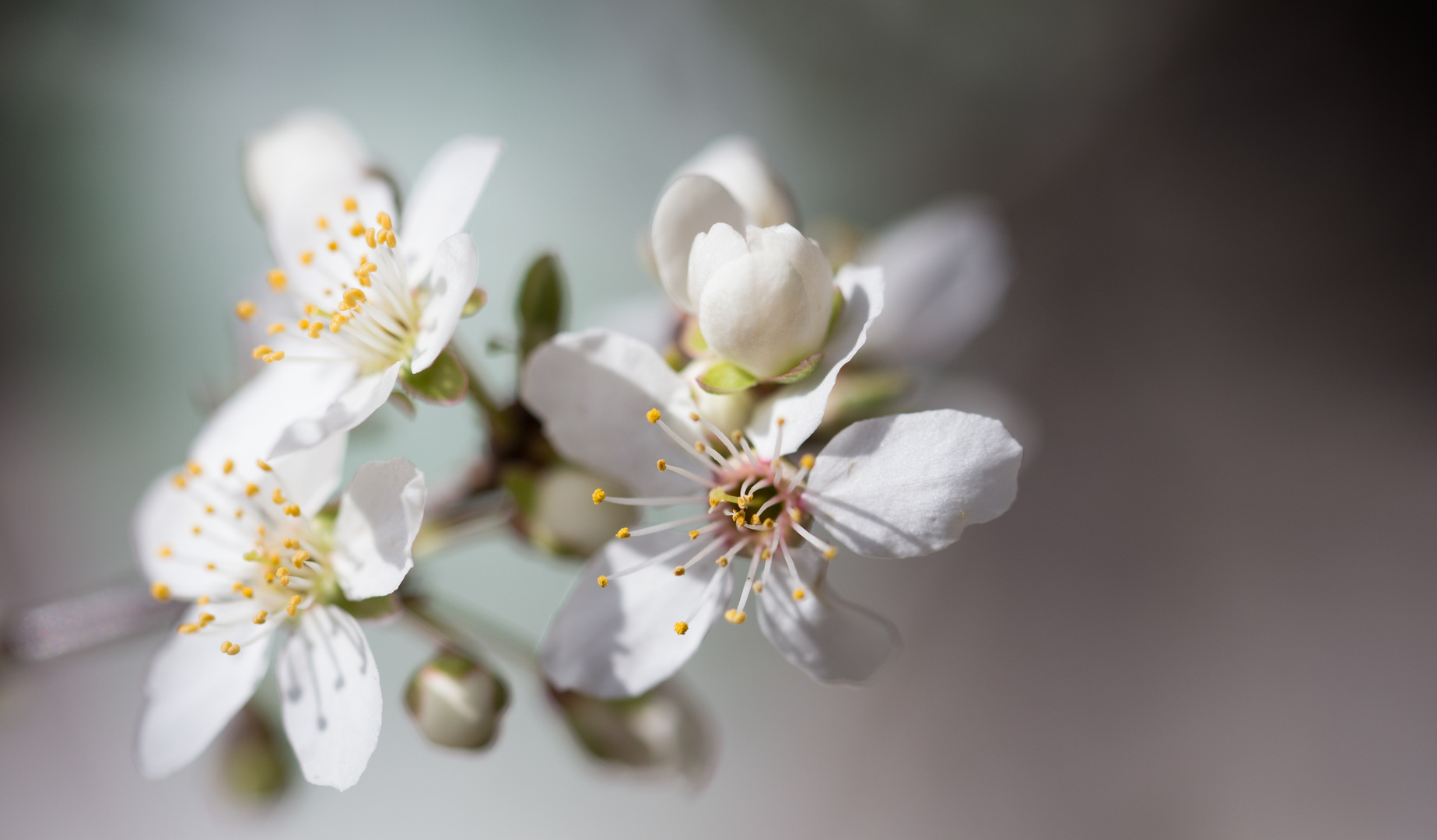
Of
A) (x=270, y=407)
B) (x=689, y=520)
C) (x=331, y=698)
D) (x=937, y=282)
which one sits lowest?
(x=331, y=698)

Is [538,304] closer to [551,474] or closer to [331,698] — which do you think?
[551,474]

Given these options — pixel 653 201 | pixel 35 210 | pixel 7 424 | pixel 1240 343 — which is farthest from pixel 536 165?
pixel 1240 343

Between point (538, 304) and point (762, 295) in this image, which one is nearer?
point (762, 295)

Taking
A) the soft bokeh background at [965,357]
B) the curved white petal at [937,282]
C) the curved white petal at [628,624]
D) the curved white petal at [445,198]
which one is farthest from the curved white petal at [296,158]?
the soft bokeh background at [965,357]

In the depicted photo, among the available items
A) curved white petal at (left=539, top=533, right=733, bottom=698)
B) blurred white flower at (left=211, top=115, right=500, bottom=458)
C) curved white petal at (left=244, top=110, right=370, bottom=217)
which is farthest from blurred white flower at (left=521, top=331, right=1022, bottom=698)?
curved white petal at (left=244, top=110, right=370, bottom=217)

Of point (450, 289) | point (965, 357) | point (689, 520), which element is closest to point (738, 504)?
point (689, 520)

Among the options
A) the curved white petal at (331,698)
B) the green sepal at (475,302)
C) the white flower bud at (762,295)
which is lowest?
the curved white petal at (331,698)

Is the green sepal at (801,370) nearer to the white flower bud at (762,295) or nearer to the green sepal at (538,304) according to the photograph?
the white flower bud at (762,295)

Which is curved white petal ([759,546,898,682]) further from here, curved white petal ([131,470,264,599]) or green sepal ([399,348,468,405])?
curved white petal ([131,470,264,599])

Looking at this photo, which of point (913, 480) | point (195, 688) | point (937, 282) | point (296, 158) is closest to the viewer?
point (913, 480)
